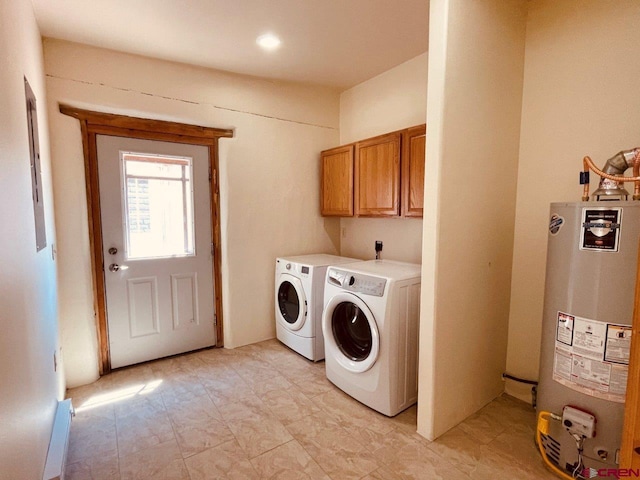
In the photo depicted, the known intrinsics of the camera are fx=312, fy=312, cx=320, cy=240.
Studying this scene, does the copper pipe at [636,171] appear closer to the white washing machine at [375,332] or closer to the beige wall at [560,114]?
the beige wall at [560,114]

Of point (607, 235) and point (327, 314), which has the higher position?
point (607, 235)

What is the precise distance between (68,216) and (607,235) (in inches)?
133

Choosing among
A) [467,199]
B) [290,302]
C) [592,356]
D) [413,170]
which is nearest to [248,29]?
[413,170]

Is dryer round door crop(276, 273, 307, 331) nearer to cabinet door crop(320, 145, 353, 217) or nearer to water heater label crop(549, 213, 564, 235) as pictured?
cabinet door crop(320, 145, 353, 217)

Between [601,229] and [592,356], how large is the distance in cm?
61

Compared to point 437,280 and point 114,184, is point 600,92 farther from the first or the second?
point 114,184

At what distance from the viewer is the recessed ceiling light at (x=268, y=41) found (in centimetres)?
229

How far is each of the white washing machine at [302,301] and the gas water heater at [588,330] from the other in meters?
1.64

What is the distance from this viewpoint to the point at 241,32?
2.22 m

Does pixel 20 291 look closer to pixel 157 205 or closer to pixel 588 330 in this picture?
pixel 157 205

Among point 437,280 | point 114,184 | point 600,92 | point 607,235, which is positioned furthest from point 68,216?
point 600,92

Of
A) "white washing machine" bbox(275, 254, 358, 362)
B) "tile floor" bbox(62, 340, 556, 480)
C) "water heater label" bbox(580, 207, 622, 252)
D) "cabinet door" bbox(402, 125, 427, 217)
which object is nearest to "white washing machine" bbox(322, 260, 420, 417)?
"tile floor" bbox(62, 340, 556, 480)

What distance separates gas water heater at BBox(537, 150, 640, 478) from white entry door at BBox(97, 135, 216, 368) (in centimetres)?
272

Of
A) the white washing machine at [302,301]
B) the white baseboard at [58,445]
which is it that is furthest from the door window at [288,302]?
the white baseboard at [58,445]
